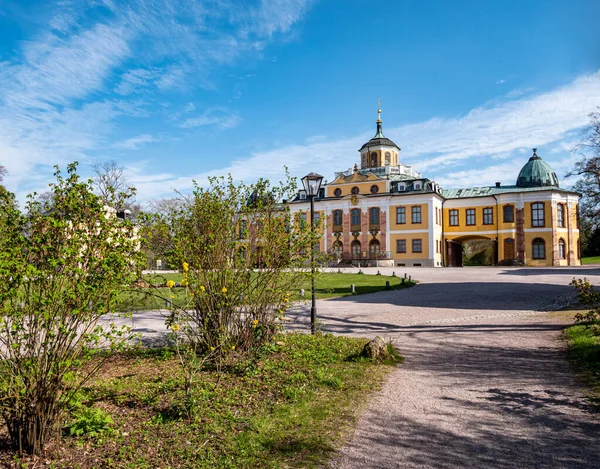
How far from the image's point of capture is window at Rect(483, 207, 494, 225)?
4756 centimetres

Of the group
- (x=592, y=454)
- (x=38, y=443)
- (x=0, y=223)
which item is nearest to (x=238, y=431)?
(x=38, y=443)

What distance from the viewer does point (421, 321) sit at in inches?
443

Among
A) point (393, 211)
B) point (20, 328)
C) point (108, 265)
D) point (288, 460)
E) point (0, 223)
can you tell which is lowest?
point (288, 460)

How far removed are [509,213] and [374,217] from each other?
44.7 ft

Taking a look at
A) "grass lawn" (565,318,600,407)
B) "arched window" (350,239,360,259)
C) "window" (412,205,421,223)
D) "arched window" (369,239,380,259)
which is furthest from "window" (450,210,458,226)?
"grass lawn" (565,318,600,407)

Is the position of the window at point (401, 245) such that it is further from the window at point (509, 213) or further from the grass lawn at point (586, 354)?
the grass lawn at point (586, 354)

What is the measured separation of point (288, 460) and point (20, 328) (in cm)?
235

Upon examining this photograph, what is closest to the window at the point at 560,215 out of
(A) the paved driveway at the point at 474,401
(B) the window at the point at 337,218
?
(B) the window at the point at 337,218

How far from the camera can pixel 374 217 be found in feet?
166

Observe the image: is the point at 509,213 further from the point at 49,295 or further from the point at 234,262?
the point at 49,295

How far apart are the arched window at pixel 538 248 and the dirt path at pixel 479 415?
41.3 m

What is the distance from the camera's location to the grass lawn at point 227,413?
378cm

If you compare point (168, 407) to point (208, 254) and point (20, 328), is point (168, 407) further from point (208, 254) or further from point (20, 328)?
point (208, 254)

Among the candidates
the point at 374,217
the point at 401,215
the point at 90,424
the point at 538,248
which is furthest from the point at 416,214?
the point at 90,424
